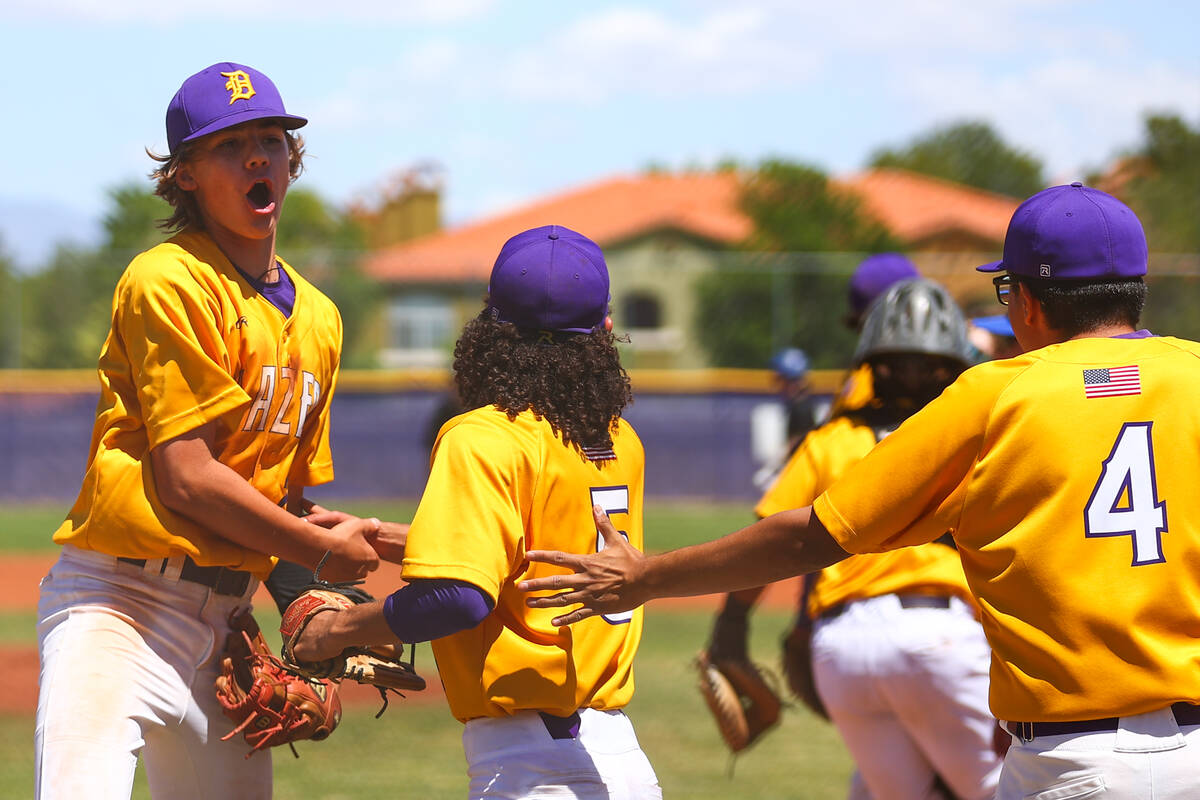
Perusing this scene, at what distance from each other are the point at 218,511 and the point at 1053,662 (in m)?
1.75

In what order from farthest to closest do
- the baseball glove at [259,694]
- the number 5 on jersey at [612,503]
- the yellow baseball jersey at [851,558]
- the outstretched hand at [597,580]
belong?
1. the yellow baseball jersey at [851,558]
2. the baseball glove at [259,694]
3. the number 5 on jersey at [612,503]
4. the outstretched hand at [597,580]

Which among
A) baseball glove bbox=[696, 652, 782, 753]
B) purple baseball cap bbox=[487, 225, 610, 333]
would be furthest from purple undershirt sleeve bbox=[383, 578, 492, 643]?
baseball glove bbox=[696, 652, 782, 753]

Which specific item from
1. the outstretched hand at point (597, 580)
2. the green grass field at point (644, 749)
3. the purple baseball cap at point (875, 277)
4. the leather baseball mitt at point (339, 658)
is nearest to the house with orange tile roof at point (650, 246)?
the green grass field at point (644, 749)

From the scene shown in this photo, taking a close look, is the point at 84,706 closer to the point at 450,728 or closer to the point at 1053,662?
the point at 1053,662

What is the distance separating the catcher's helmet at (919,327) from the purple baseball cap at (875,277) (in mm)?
1508

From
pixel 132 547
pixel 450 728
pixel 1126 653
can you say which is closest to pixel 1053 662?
pixel 1126 653

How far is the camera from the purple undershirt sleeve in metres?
2.46

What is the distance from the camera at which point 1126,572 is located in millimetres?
2324

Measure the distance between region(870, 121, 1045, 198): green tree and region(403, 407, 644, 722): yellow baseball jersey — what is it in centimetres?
5872

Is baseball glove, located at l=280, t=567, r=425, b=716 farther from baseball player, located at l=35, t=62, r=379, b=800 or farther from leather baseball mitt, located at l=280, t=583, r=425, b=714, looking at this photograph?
baseball player, located at l=35, t=62, r=379, b=800

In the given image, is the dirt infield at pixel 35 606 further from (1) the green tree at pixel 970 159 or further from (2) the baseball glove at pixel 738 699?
(1) the green tree at pixel 970 159

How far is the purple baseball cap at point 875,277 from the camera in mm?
5570

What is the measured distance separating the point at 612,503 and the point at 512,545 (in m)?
0.29

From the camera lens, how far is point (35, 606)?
39.3ft
